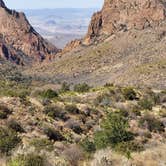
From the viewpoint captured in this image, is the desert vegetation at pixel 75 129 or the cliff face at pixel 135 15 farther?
the cliff face at pixel 135 15

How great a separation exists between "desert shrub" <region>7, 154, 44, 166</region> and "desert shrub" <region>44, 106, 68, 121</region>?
57.6 ft

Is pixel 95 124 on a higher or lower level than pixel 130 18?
higher

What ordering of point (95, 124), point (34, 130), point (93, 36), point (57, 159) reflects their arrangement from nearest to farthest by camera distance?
point (57, 159) < point (34, 130) < point (95, 124) < point (93, 36)

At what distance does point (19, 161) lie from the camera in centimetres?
1548

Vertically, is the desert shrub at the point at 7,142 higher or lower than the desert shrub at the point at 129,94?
higher

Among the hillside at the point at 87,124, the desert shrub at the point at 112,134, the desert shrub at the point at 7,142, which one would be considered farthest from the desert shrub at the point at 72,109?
the desert shrub at the point at 7,142

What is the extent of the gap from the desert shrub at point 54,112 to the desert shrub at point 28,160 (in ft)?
57.6

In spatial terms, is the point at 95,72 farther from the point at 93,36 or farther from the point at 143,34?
the point at 93,36

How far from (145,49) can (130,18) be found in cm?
4059

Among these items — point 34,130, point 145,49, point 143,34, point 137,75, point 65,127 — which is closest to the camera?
point 34,130

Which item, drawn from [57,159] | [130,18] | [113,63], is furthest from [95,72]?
[57,159]

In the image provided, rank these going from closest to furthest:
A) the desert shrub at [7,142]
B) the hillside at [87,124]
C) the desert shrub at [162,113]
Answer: the hillside at [87,124] → the desert shrub at [7,142] → the desert shrub at [162,113]

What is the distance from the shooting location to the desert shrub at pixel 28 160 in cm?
1539

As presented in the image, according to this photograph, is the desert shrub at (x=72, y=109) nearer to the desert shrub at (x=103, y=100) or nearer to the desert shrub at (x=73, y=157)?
the desert shrub at (x=103, y=100)
